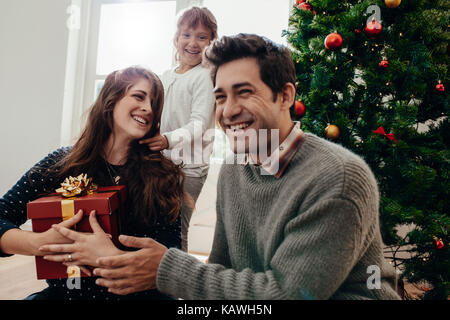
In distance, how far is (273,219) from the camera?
715 millimetres

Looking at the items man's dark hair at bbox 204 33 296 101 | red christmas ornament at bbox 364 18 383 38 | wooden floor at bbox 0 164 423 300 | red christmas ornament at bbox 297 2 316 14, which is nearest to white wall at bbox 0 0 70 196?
wooden floor at bbox 0 164 423 300

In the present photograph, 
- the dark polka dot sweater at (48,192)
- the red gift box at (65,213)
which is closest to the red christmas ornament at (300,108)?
the dark polka dot sweater at (48,192)

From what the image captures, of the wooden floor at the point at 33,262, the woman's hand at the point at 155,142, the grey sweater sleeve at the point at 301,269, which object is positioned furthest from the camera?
the wooden floor at the point at 33,262

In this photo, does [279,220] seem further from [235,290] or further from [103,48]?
[103,48]

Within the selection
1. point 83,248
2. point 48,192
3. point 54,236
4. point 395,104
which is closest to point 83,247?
point 83,248

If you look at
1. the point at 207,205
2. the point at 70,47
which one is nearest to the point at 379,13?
the point at 207,205

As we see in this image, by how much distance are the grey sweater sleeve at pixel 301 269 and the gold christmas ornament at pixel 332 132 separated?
0.83 meters

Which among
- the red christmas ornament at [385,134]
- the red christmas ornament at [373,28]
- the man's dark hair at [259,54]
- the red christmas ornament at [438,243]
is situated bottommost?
the red christmas ornament at [438,243]

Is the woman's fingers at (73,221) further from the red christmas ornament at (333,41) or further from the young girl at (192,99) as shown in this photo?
the red christmas ornament at (333,41)

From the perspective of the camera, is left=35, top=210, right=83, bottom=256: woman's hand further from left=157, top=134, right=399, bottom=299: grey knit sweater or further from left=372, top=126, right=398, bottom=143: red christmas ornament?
left=372, top=126, right=398, bottom=143: red christmas ornament

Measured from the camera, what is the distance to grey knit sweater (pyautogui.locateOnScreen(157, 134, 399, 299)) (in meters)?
0.57

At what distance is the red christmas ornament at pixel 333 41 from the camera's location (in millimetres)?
1325

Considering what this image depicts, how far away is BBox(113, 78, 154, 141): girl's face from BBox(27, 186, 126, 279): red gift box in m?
0.35
